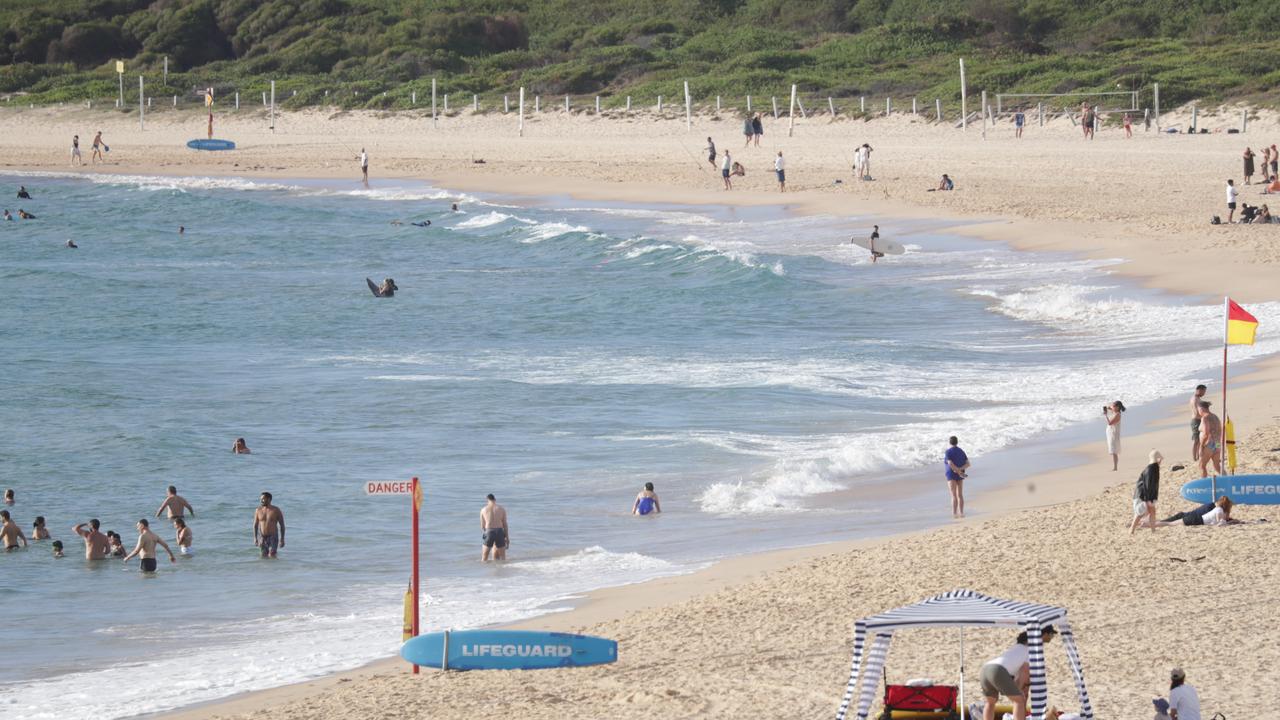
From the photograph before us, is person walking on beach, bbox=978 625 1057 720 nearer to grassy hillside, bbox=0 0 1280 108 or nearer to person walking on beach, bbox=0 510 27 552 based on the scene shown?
person walking on beach, bbox=0 510 27 552

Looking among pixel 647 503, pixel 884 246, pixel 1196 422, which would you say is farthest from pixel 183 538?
pixel 884 246

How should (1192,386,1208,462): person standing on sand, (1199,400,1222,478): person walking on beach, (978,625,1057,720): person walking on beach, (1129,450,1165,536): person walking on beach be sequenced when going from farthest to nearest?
(1192,386,1208,462): person standing on sand → (1199,400,1222,478): person walking on beach → (1129,450,1165,536): person walking on beach → (978,625,1057,720): person walking on beach

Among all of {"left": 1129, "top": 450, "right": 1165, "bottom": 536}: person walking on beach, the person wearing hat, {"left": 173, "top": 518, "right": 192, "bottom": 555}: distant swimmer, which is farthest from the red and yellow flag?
{"left": 173, "top": 518, "right": 192, "bottom": 555}: distant swimmer

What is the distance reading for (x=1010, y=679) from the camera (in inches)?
372

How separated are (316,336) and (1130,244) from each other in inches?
682

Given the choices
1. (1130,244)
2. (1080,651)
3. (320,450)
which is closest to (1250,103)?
(1130,244)

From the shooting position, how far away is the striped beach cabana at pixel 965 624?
9062 millimetres

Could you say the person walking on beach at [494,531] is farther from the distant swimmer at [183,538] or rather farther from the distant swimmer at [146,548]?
the distant swimmer at [146,548]

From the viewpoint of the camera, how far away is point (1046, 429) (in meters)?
20.9

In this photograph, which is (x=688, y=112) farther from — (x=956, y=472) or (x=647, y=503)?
(x=956, y=472)

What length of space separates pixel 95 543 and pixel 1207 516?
1085cm

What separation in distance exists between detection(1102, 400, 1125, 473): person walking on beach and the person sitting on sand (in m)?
2.52

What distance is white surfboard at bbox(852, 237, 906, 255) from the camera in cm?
3672

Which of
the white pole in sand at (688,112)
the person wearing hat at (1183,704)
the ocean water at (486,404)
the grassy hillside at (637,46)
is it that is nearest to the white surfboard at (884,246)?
the ocean water at (486,404)
